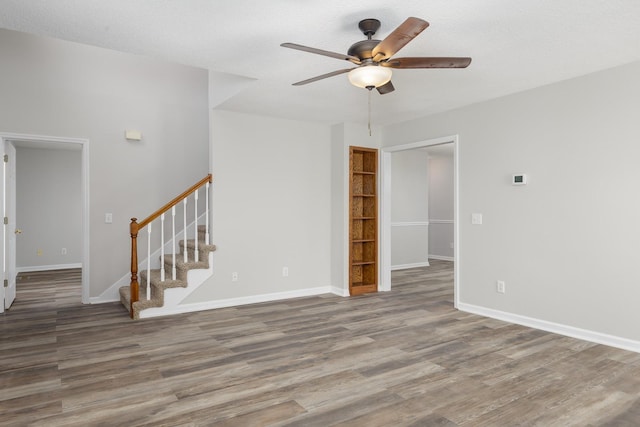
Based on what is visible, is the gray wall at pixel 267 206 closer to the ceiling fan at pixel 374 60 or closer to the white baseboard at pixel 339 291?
the white baseboard at pixel 339 291

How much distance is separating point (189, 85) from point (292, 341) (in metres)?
4.04

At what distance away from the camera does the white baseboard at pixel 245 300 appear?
461 centimetres

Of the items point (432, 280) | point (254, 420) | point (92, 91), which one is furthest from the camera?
point (432, 280)

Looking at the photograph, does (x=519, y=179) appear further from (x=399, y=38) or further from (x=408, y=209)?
(x=408, y=209)

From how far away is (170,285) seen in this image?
177 inches

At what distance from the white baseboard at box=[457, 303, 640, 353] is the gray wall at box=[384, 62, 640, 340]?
0.14 feet

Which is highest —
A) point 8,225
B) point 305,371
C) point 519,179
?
point 519,179

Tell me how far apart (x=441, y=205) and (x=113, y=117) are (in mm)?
7221

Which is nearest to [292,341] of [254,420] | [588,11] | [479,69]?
[254,420]

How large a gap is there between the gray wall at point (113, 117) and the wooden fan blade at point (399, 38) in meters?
3.99

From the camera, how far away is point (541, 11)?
96.3 inches

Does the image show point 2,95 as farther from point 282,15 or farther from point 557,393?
point 557,393

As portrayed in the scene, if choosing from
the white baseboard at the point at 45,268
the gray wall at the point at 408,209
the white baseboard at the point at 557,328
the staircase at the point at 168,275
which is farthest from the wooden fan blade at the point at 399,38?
the white baseboard at the point at 45,268

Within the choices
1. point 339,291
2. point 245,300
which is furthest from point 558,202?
point 245,300
